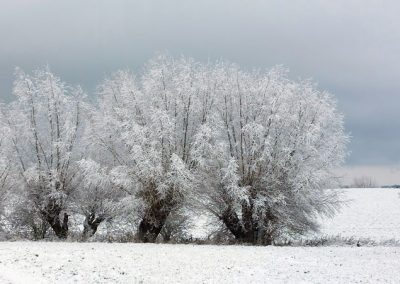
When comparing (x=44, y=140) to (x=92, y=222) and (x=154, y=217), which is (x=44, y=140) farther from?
(x=154, y=217)

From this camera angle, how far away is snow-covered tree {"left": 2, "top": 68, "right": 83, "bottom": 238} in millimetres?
37969

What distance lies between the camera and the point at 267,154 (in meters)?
35.7

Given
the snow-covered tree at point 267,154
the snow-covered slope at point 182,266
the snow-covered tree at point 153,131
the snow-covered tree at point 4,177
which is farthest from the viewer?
the snow-covered tree at point 4,177

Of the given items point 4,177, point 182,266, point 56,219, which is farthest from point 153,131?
point 182,266

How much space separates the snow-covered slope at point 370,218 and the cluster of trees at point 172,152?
12.6 m

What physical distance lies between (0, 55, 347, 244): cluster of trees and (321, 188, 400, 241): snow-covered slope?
497 inches

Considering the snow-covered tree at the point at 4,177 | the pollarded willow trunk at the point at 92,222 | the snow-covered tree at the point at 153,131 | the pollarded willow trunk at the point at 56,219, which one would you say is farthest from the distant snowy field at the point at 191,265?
the snow-covered tree at the point at 4,177

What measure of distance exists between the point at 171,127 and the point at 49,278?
16.7 m

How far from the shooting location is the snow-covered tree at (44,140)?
125ft

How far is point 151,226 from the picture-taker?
3641 cm

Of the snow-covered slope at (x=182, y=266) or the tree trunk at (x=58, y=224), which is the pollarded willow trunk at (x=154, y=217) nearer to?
the tree trunk at (x=58, y=224)

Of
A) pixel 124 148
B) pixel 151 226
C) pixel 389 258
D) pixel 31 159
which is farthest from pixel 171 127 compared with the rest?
pixel 389 258

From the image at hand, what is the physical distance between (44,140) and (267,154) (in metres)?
16.1

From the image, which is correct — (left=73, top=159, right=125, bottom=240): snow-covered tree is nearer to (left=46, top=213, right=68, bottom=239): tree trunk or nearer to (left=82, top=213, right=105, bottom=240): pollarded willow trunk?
(left=82, top=213, right=105, bottom=240): pollarded willow trunk
